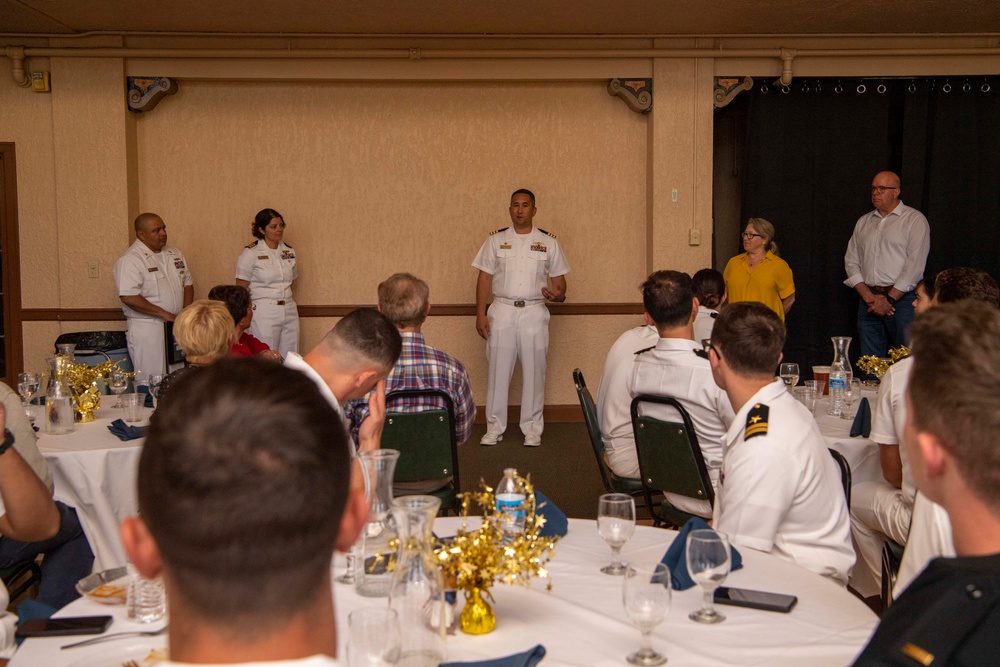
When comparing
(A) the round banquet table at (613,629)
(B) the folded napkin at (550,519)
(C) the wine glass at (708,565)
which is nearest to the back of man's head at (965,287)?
(A) the round banquet table at (613,629)

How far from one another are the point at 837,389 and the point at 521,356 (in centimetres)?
335

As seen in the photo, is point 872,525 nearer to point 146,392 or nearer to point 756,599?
point 756,599

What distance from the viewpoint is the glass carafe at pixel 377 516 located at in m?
1.90

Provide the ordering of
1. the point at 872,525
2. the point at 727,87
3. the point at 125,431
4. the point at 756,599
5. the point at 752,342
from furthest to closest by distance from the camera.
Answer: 1. the point at 727,87
2. the point at 125,431
3. the point at 872,525
4. the point at 752,342
5. the point at 756,599

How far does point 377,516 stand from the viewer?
1.92m

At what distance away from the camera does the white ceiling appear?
644 centimetres

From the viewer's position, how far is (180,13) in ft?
21.9

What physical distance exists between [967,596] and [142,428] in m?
3.32

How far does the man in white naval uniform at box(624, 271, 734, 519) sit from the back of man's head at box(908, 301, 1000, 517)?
2.12 metres

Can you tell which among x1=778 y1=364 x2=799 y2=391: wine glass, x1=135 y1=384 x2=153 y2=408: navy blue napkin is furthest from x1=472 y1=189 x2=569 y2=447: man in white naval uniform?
x1=778 y1=364 x2=799 y2=391: wine glass

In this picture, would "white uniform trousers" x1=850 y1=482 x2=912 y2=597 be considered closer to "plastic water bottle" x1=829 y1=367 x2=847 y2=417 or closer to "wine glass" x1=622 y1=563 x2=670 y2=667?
"plastic water bottle" x1=829 y1=367 x2=847 y2=417

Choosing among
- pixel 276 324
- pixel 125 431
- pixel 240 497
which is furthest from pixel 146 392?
pixel 240 497

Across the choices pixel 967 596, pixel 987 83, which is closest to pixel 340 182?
A: pixel 987 83

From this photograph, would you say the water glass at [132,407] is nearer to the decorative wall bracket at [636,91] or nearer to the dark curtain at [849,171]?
the decorative wall bracket at [636,91]
